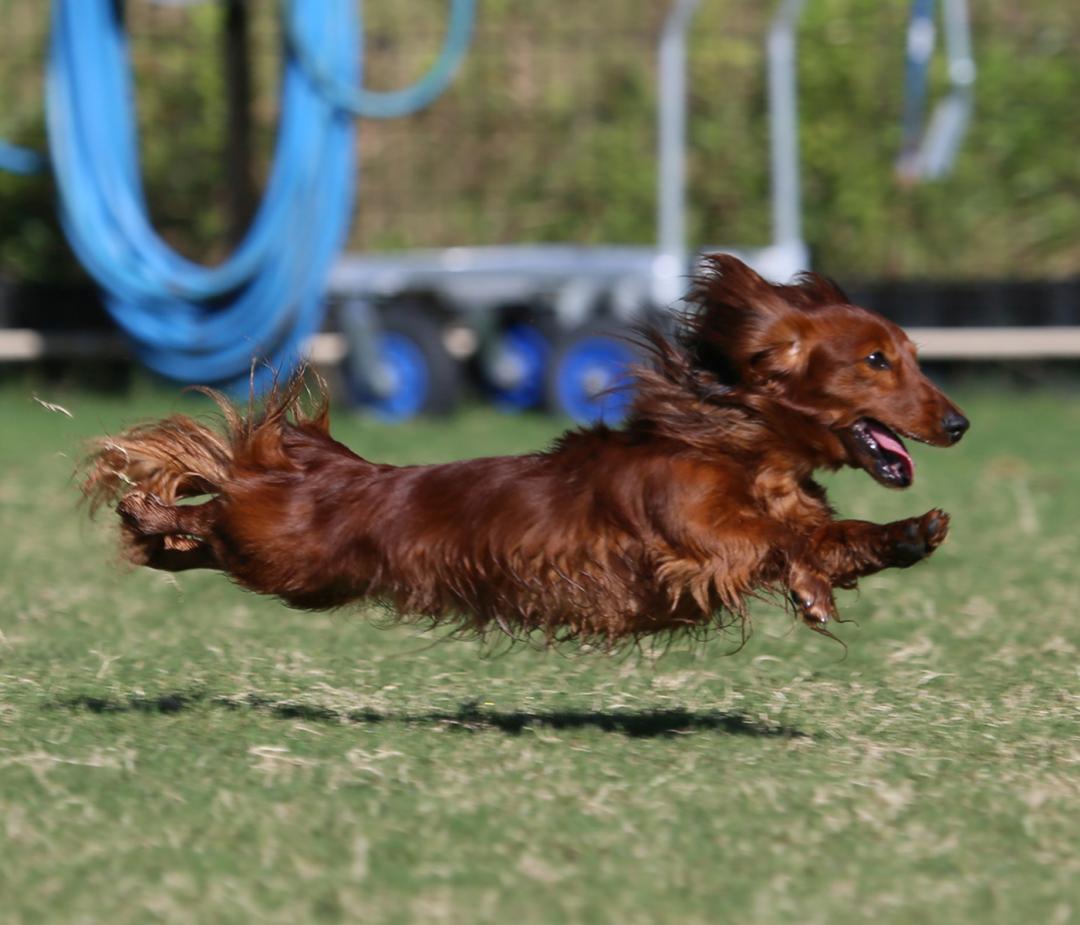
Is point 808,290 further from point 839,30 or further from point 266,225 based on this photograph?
point 839,30

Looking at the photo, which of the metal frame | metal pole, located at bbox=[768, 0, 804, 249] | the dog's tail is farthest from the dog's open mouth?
metal pole, located at bbox=[768, 0, 804, 249]

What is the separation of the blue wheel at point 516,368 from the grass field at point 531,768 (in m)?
5.63

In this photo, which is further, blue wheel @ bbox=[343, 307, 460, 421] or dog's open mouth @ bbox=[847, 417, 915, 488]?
blue wheel @ bbox=[343, 307, 460, 421]

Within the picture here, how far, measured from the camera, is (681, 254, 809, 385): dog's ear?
14.0 ft

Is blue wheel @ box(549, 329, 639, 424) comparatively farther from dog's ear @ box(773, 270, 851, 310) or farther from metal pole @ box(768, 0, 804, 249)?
dog's ear @ box(773, 270, 851, 310)

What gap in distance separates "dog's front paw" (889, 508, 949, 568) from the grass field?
472mm

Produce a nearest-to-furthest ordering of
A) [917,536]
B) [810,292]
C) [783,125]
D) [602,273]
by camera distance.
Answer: [917,536] → [810,292] → [602,273] → [783,125]

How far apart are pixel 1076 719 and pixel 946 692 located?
0.43 m

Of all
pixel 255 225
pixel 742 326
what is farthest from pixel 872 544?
pixel 255 225

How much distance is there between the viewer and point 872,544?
164 inches

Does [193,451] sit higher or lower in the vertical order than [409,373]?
higher

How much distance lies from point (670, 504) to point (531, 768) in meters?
0.65

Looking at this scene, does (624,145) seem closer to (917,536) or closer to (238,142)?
(238,142)

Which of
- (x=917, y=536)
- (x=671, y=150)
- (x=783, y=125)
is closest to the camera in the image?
(x=917, y=536)
